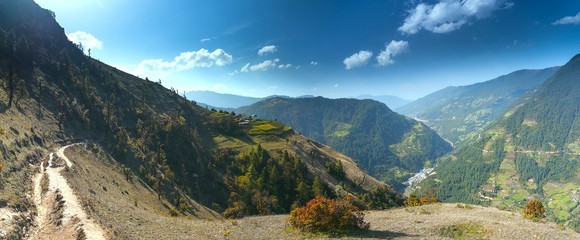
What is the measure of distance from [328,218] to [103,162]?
2608 inches

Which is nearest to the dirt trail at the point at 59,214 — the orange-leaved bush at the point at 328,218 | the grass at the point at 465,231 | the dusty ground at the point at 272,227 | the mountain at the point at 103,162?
the mountain at the point at 103,162

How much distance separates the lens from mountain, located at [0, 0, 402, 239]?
3750 cm

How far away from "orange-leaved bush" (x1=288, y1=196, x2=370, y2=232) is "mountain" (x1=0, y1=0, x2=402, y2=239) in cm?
1696

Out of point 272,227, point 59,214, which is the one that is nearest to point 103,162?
point 59,214

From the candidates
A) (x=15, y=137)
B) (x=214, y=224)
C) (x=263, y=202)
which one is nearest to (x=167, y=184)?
(x=263, y=202)

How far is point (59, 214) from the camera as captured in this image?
34469mm

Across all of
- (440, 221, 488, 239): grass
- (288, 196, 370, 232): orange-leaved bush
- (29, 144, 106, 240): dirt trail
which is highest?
(29, 144, 106, 240): dirt trail

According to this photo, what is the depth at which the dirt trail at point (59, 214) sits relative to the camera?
99.6ft

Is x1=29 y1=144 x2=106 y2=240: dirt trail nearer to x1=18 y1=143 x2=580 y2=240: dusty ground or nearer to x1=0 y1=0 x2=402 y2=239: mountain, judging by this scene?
x1=0 y1=0 x2=402 y2=239: mountain

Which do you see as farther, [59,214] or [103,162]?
[103,162]

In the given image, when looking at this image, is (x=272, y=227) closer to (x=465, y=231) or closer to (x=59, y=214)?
(x=465, y=231)

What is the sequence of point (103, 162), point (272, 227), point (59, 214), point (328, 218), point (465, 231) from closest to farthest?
point (59, 214) < point (328, 218) < point (465, 231) < point (272, 227) < point (103, 162)

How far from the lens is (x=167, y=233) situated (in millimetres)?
36969

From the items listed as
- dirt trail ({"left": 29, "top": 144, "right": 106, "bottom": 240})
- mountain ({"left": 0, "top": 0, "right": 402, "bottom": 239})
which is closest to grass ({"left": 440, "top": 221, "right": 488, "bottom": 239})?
mountain ({"left": 0, "top": 0, "right": 402, "bottom": 239})
